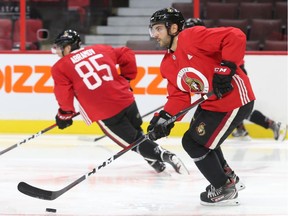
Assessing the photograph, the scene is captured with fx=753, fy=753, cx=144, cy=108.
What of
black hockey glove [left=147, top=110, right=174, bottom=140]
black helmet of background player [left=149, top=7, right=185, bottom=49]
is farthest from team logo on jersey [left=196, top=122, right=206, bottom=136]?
black helmet of background player [left=149, top=7, right=185, bottom=49]

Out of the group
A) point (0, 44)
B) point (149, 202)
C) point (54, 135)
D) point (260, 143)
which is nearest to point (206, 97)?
point (149, 202)

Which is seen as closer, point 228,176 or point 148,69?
point 228,176

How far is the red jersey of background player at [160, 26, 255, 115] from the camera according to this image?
11.7 ft

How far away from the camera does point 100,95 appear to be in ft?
15.3

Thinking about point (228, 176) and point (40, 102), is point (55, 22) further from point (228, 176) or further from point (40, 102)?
point (228, 176)

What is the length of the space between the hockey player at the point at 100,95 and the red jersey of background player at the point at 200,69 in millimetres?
975

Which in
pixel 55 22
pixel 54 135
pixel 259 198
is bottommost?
pixel 54 135

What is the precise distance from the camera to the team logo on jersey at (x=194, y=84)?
12.1ft

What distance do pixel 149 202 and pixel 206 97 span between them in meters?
0.67

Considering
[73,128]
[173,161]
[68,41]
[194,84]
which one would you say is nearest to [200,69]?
[194,84]

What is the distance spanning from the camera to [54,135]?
656cm

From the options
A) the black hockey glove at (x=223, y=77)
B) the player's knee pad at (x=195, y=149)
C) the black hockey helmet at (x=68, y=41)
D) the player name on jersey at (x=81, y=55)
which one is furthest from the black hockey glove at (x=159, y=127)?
the black hockey helmet at (x=68, y=41)

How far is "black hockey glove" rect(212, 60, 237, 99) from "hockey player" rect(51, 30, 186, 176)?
1206mm

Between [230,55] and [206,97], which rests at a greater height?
[230,55]
